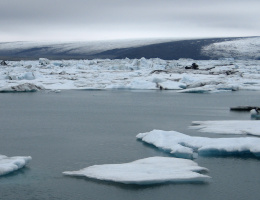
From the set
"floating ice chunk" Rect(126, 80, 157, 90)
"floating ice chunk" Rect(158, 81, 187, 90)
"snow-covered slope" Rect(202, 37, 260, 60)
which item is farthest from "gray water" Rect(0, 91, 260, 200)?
"snow-covered slope" Rect(202, 37, 260, 60)

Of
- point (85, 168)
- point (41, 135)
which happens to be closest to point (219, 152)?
point (85, 168)

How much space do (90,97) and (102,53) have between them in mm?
50213

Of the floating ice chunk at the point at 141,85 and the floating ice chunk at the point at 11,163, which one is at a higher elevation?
the floating ice chunk at the point at 11,163

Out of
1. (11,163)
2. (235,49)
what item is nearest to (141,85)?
(11,163)

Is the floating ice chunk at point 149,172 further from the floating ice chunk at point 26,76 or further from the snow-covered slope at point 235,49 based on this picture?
the snow-covered slope at point 235,49

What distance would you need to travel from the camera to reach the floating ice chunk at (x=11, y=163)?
17.4 feet

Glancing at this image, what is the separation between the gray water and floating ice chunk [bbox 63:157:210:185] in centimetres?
9

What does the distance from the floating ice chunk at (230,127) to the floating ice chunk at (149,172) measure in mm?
2462

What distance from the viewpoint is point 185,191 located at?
16.1 ft

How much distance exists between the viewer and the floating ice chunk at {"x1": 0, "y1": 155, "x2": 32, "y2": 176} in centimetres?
532

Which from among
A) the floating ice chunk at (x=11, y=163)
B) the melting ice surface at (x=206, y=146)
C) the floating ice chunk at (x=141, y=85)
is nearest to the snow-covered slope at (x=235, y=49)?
the floating ice chunk at (x=141, y=85)

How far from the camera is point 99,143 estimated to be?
7402 mm

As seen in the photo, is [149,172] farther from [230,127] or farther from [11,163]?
[230,127]

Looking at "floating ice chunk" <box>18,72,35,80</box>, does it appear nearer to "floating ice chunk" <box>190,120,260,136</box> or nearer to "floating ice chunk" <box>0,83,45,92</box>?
"floating ice chunk" <box>0,83,45,92</box>
